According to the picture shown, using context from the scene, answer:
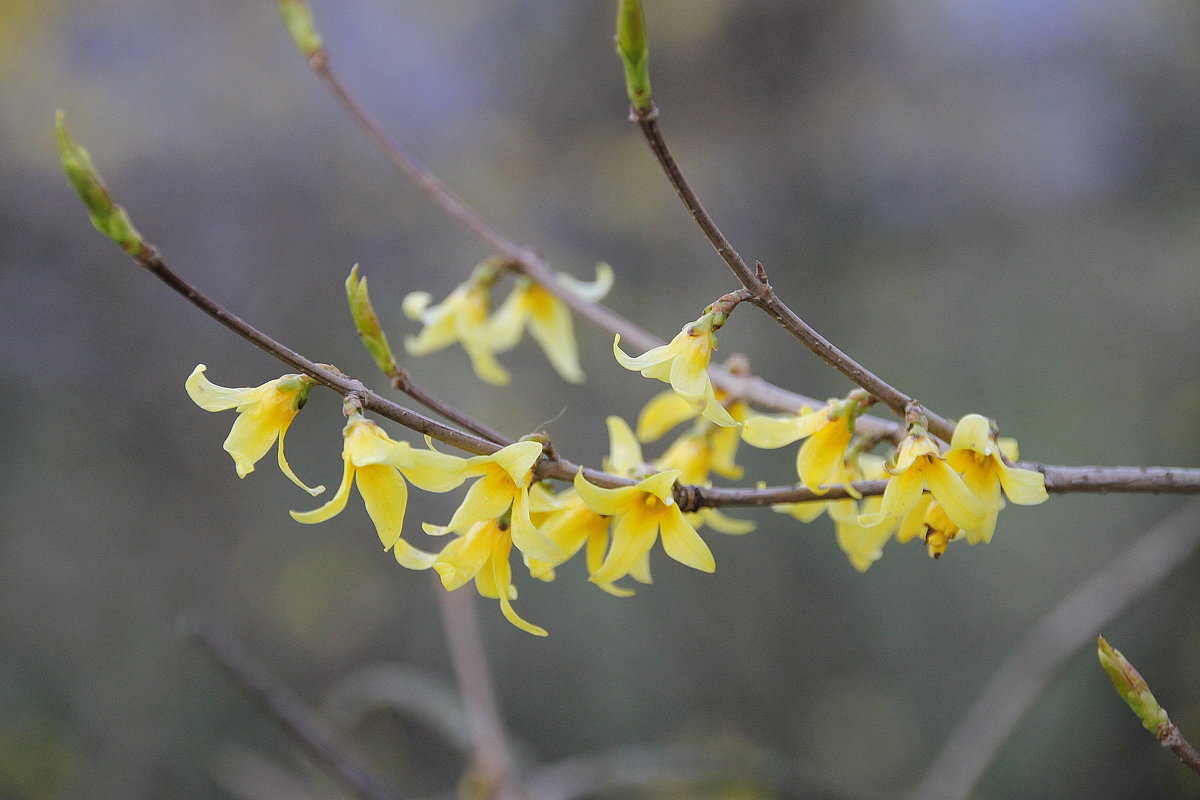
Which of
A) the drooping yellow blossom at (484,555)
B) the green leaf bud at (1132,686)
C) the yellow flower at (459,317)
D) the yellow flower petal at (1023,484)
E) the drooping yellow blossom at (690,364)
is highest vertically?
the yellow flower at (459,317)

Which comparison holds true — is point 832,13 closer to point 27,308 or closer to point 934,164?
point 934,164

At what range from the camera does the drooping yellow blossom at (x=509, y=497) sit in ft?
1.12

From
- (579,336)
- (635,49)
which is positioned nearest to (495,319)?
(635,49)

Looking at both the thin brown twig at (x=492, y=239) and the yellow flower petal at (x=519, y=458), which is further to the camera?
the thin brown twig at (x=492, y=239)

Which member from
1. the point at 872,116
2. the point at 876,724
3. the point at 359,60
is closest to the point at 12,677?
the point at 359,60

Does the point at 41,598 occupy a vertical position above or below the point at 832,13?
below

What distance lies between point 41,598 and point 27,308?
0.66 m

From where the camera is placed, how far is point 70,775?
1.78m

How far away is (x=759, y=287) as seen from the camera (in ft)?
1.12

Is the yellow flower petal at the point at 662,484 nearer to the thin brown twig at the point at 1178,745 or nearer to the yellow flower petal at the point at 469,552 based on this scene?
the yellow flower petal at the point at 469,552

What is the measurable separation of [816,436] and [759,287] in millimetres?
118

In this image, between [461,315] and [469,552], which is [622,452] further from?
[461,315]

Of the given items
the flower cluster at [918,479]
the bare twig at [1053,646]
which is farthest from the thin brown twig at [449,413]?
the bare twig at [1053,646]

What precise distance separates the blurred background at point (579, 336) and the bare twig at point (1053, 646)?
0.50 m
